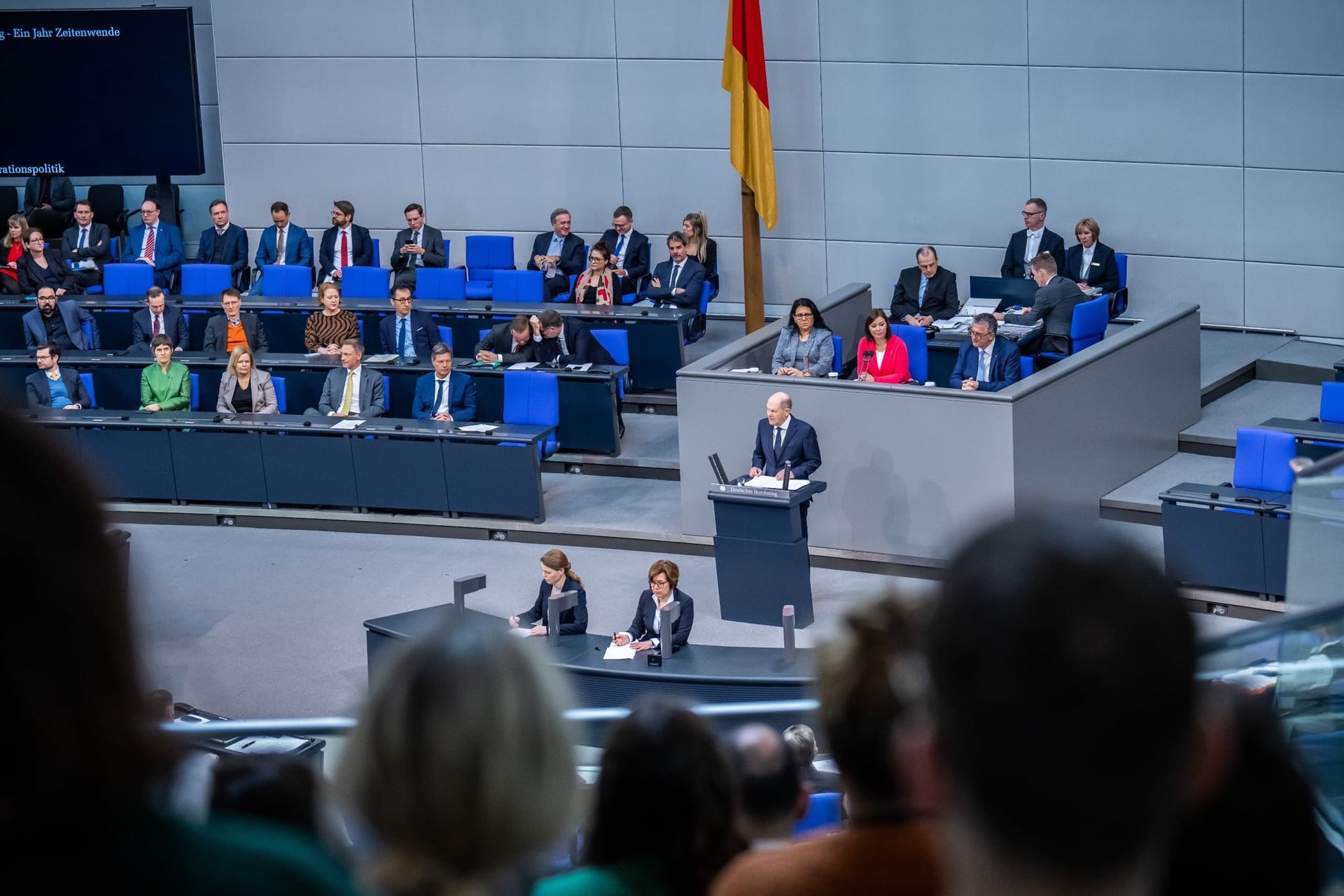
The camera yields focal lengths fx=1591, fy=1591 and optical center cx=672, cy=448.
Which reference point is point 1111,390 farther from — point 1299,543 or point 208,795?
point 208,795

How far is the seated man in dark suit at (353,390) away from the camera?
1170 centimetres

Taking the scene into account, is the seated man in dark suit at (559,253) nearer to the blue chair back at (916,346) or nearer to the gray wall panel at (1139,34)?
the blue chair back at (916,346)

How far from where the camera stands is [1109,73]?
13.4 m

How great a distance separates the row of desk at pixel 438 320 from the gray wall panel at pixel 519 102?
9.46 ft

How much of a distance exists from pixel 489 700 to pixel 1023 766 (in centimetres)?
49

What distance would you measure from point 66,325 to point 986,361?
769 centimetres

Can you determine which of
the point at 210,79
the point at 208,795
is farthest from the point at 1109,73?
the point at 208,795

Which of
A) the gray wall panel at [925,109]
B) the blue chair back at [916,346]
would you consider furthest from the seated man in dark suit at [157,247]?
the blue chair back at [916,346]

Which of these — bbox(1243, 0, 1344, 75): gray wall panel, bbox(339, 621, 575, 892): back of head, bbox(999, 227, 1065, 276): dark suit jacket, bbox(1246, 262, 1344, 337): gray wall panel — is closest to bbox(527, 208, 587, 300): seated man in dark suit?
bbox(999, 227, 1065, 276): dark suit jacket

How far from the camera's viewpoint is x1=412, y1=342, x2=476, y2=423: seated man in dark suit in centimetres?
1146

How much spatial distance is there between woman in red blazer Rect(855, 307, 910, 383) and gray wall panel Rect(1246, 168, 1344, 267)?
13.4 ft

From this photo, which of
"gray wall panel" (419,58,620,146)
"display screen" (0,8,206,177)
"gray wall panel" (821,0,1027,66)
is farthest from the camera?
"display screen" (0,8,206,177)

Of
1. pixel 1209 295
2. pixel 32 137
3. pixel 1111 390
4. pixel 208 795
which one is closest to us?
pixel 208 795

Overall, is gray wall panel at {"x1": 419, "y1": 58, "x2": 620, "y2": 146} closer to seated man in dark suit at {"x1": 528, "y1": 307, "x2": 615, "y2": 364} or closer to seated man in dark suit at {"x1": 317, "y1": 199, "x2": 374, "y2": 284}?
seated man in dark suit at {"x1": 317, "y1": 199, "x2": 374, "y2": 284}
